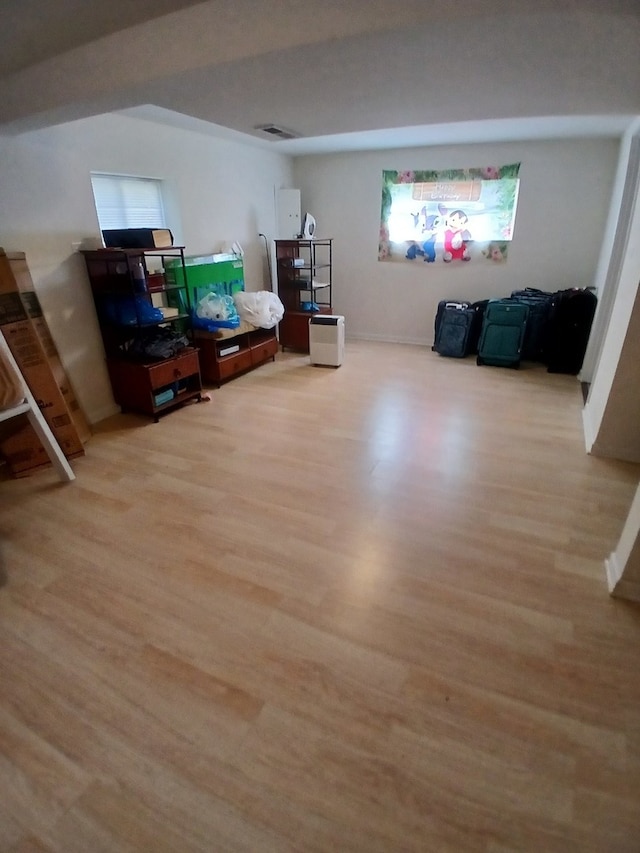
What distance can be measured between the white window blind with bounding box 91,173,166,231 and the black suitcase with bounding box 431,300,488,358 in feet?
10.4

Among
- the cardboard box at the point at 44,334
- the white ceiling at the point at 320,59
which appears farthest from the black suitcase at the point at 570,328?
the cardboard box at the point at 44,334

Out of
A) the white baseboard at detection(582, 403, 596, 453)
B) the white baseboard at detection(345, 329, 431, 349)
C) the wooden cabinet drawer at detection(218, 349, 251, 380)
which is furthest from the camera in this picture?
the white baseboard at detection(345, 329, 431, 349)

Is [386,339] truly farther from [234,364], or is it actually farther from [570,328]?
[234,364]

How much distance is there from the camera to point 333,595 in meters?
1.78

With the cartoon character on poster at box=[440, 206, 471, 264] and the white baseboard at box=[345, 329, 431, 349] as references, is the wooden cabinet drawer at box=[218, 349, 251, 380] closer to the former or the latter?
the white baseboard at box=[345, 329, 431, 349]

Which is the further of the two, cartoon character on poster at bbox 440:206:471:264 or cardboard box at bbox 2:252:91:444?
cartoon character on poster at bbox 440:206:471:264

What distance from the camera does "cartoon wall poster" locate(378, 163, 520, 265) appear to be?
4.72 meters

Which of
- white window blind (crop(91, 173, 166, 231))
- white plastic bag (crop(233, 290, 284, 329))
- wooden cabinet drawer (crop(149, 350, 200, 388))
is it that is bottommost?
wooden cabinet drawer (crop(149, 350, 200, 388))

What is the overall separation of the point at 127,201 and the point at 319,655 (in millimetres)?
3811

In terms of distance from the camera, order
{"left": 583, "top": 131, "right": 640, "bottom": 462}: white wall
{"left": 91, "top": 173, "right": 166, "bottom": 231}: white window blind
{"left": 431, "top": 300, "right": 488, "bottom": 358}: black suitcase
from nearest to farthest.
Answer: {"left": 583, "top": 131, "right": 640, "bottom": 462}: white wall, {"left": 91, "top": 173, "right": 166, "bottom": 231}: white window blind, {"left": 431, "top": 300, "right": 488, "bottom": 358}: black suitcase

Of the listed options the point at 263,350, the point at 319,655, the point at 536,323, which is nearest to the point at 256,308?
the point at 263,350

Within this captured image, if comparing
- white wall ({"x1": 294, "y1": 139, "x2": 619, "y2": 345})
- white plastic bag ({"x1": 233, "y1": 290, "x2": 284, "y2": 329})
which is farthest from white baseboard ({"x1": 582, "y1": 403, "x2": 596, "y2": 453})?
white plastic bag ({"x1": 233, "y1": 290, "x2": 284, "y2": 329})

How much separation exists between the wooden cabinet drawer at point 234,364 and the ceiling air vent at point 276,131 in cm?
187

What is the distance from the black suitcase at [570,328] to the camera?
4.18 metres
